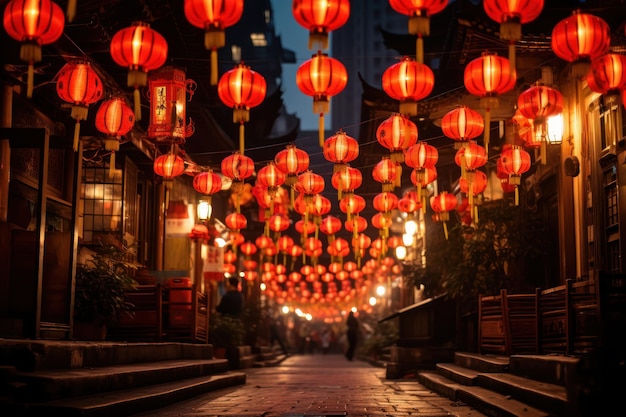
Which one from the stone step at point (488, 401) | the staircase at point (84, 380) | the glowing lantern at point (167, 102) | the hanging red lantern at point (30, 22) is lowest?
the stone step at point (488, 401)

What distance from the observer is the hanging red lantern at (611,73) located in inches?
487

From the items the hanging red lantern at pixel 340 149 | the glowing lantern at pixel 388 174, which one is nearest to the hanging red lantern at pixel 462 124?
the hanging red lantern at pixel 340 149

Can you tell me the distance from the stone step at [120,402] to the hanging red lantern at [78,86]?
15.4 feet

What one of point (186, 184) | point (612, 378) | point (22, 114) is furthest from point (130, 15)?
point (612, 378)

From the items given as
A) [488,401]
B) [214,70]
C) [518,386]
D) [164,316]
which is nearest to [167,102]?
[164,316]

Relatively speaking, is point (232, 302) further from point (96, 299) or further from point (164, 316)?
point (96, 299)

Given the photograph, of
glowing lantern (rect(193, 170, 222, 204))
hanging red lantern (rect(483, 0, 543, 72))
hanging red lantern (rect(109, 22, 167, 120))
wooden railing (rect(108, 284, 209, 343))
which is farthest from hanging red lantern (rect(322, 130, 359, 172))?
hanging red lantern (rect(483, 0, 543, 72))

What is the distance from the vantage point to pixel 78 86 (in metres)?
13.9

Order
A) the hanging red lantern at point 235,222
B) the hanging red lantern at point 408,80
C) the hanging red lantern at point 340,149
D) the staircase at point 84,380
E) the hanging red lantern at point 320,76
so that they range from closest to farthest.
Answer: the staircase at point 84,380
the hanging red lantern at point 320,76
the hanging red lantern at point 408,80
the hanging red lantern at point 340,149
the hanging red lantern at point 235,222

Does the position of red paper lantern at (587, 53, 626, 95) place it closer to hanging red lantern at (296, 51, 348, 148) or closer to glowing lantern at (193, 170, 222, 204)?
hanging red lantern at (296, 51, 348, 148)

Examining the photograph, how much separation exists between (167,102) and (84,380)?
10.8 meters

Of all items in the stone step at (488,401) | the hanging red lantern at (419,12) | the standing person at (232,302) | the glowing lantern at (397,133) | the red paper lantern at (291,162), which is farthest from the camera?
the standing person at (232,302)

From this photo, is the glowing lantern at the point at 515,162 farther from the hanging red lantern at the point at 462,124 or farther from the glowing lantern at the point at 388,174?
the glowing lantern at the point at 388,174

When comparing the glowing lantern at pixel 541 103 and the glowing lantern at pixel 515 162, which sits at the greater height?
the glowing lantern at pixel 541 103
